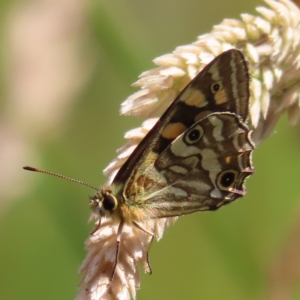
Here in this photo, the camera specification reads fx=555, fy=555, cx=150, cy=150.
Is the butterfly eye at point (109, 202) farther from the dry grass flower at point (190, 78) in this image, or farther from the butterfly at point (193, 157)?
the dry grass flower at point (190, 78)

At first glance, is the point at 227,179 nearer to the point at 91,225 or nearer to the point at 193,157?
the point at 193,157

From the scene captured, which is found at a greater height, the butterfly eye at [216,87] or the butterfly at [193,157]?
the butterfly eye at [216,87]

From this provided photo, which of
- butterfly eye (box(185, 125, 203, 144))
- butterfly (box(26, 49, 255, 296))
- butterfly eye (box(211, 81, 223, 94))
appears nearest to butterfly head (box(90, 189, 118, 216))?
butterfly (box(26, 49, 255, 296))

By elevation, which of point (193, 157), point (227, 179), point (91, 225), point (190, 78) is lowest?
point (91, 225)

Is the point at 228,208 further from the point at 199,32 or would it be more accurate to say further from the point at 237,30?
the point at 199,32

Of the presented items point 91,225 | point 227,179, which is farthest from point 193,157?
point 91,225

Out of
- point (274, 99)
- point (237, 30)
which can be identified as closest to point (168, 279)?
point (274, 99)

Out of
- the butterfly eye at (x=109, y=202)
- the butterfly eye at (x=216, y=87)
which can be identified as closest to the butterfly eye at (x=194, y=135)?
the butterfly eye at (x=216, y=87)
